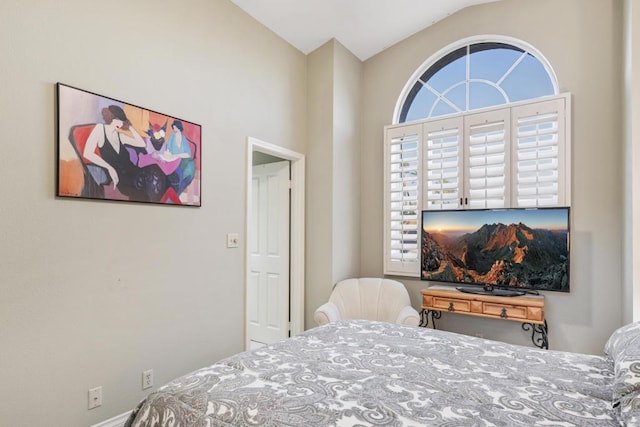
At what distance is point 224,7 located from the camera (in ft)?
9.59

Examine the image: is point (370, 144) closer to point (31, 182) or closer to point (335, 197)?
point (335, 197)

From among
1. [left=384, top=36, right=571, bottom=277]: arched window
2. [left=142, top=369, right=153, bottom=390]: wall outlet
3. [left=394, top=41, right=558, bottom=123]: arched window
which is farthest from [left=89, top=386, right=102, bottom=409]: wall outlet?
[left=394, top=41, right=558, bottom=123]: arched window

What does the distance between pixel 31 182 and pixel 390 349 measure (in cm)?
204

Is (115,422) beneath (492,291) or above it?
beneath

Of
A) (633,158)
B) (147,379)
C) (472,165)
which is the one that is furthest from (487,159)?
(147,379)

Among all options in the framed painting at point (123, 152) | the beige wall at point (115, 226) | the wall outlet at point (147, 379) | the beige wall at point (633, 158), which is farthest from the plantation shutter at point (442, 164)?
the wall outlet at point (147, 379)

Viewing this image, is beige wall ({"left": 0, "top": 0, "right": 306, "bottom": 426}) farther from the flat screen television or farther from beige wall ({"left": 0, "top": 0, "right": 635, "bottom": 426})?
the flat screen television

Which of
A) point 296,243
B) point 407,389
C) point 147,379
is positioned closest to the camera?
point 407,389

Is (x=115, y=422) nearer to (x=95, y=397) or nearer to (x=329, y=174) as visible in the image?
(x=95, y=397)

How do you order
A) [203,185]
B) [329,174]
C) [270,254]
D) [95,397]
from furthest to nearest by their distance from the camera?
[270,254]
[329,174]
[203,185]
[95,397]

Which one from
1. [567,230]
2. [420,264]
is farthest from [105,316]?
[567,230]

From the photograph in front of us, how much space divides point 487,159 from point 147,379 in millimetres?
3279

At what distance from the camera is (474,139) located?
3344 millimetres

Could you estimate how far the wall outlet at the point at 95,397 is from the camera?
204cm
